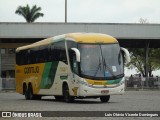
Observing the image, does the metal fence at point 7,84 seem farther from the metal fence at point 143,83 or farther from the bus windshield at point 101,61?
the bus windshield at point 101,61

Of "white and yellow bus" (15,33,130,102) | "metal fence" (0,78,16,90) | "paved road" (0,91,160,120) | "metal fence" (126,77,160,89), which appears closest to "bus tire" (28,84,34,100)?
"white and yellow bus" (15,33,130,102)

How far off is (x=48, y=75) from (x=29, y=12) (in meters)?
61.7

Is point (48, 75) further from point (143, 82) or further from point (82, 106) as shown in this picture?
point (143, 82)

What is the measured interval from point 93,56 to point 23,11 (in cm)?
6510

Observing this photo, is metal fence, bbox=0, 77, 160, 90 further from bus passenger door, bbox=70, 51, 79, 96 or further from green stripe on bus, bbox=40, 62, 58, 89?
bus passenger door, bbox=70, 51, 79, 96

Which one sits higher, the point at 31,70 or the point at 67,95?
the point at 31,70

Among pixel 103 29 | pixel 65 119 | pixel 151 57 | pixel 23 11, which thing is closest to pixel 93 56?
pixel 65 119

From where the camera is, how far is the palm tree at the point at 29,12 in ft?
293

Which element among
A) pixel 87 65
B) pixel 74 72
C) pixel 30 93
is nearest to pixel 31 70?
pixel 30 93

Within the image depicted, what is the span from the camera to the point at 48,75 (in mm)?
28891

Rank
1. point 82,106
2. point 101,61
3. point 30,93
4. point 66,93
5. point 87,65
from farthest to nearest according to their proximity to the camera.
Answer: point 30,93
point 66,93
point 101,61
point 87,65
point 82,106

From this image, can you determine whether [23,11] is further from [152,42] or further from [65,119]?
[65,119]

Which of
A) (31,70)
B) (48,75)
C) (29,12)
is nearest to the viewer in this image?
(48,75)

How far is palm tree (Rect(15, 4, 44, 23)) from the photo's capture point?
8944cm
